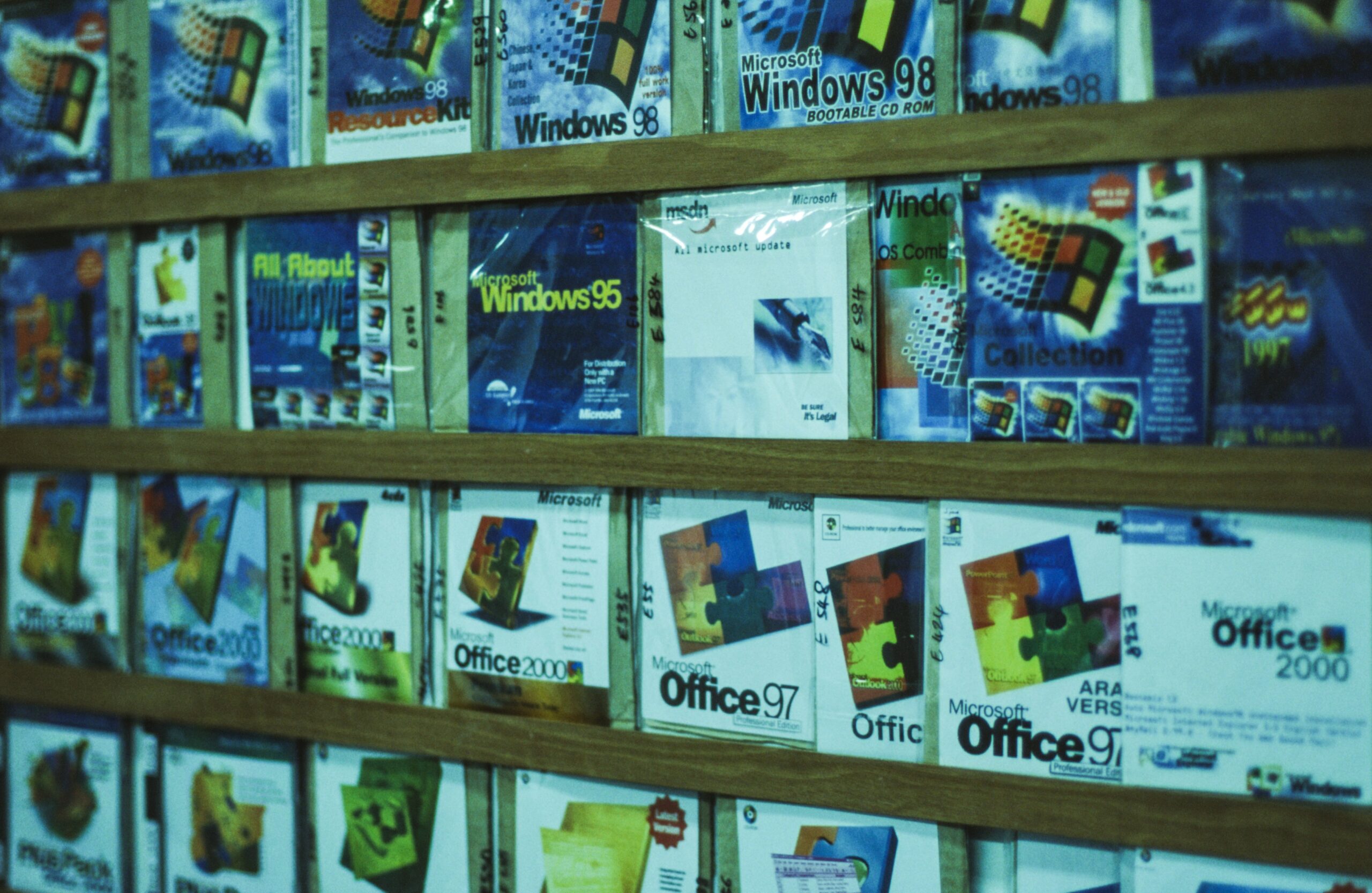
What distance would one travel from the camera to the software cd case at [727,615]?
1.57 m

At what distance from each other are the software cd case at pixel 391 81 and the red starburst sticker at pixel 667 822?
1071mm

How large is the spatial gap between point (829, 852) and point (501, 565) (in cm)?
67

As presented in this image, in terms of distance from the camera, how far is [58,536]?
6.70ft

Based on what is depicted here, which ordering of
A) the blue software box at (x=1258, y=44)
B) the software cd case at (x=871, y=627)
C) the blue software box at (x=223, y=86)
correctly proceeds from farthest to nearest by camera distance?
the blue software box at (x=223, y=86) < the software cd case at (x=871, y=627) < the blue software box at (x=1258, y=44)

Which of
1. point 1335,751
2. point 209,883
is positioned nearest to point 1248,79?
point 1335,751

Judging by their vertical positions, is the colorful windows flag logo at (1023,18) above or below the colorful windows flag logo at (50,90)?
below

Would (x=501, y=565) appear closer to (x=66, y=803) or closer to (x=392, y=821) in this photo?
(x=392, y=821)

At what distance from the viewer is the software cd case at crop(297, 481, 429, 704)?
1.78m

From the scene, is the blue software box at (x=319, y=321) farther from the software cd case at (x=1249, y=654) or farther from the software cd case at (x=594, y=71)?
the software cd case at (x=1249, y=654)

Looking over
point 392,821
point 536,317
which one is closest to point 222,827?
point 392,821

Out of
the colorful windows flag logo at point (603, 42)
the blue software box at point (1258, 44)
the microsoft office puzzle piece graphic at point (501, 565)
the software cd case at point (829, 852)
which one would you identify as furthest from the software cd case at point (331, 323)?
the blue software box at point (1258, 44)

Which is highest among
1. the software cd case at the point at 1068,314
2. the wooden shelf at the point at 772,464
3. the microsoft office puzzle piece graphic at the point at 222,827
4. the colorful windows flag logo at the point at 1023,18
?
the colorful windows flag logo at the point at 1023,18

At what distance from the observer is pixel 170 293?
6.34 ft

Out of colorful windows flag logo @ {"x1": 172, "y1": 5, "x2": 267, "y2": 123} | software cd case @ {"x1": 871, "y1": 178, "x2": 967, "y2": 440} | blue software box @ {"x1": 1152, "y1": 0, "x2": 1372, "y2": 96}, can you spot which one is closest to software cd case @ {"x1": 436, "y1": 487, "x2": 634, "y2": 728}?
software cd case @ {"x1": 871, "y1": 178, "x2": 967, "y2": 440}
